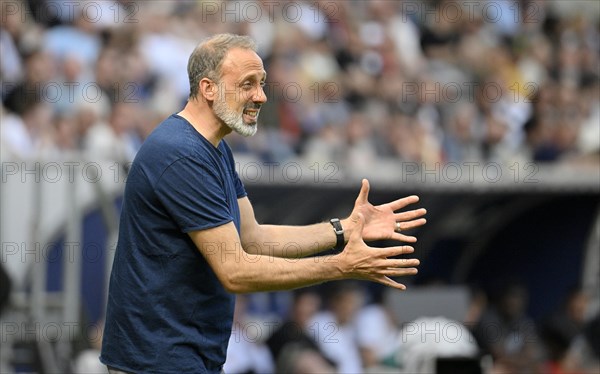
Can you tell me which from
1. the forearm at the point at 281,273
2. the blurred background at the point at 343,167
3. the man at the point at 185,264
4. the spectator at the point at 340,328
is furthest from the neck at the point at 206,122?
the spectator at the point at 340,328

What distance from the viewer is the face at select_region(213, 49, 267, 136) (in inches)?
215

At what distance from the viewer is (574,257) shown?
1487cm

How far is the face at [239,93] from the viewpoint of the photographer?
546 cm

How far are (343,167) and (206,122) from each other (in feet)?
20.8

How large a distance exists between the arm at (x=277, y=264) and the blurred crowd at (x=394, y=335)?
3.72 meters

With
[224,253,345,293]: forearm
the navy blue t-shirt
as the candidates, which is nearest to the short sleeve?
the navy blue t-shirt

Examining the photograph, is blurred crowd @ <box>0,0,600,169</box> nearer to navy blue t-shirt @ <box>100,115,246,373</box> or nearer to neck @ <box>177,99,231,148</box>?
neck @ <box>177,99,231,148</box>

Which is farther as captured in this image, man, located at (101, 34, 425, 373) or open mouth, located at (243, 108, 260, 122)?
open mouth, located at (243, 108, 260, 122)

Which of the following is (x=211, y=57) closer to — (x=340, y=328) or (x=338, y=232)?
(x=338, y=232)

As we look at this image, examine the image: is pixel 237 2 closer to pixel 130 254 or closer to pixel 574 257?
pixel 574 257

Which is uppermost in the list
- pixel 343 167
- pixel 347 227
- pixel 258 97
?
pixel 258 97

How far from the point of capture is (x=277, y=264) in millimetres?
5242

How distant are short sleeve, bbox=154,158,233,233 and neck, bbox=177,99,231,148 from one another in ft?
0.77

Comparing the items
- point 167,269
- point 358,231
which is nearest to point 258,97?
point 358,231
